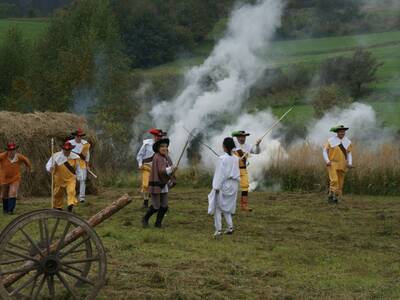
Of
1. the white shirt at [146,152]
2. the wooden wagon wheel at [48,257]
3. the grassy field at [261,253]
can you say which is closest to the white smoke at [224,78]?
the white shirt at [146,152]

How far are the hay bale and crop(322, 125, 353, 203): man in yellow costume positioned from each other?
6521mm

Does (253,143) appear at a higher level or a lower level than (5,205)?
higher

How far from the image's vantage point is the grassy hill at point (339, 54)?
117ft

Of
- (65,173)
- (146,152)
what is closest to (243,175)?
(146,152)

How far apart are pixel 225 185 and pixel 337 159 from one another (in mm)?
5659

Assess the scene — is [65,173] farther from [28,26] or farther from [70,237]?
[28,26]

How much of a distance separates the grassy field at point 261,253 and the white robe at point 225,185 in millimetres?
524

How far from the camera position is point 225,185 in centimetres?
1467

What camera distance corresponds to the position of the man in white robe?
14.5 m

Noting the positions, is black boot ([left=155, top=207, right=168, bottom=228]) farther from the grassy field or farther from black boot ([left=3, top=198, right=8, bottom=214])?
black boot ([left=3, top=198, right=8, bottom=214])

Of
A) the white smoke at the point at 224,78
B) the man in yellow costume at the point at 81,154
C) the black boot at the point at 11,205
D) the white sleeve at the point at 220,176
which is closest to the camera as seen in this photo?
the white sleeve at the point at 220,176

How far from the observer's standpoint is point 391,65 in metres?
40.3

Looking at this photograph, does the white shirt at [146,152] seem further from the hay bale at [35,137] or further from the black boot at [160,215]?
the hay bale at [35,137]

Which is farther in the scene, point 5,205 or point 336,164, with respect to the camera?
point 336,164
